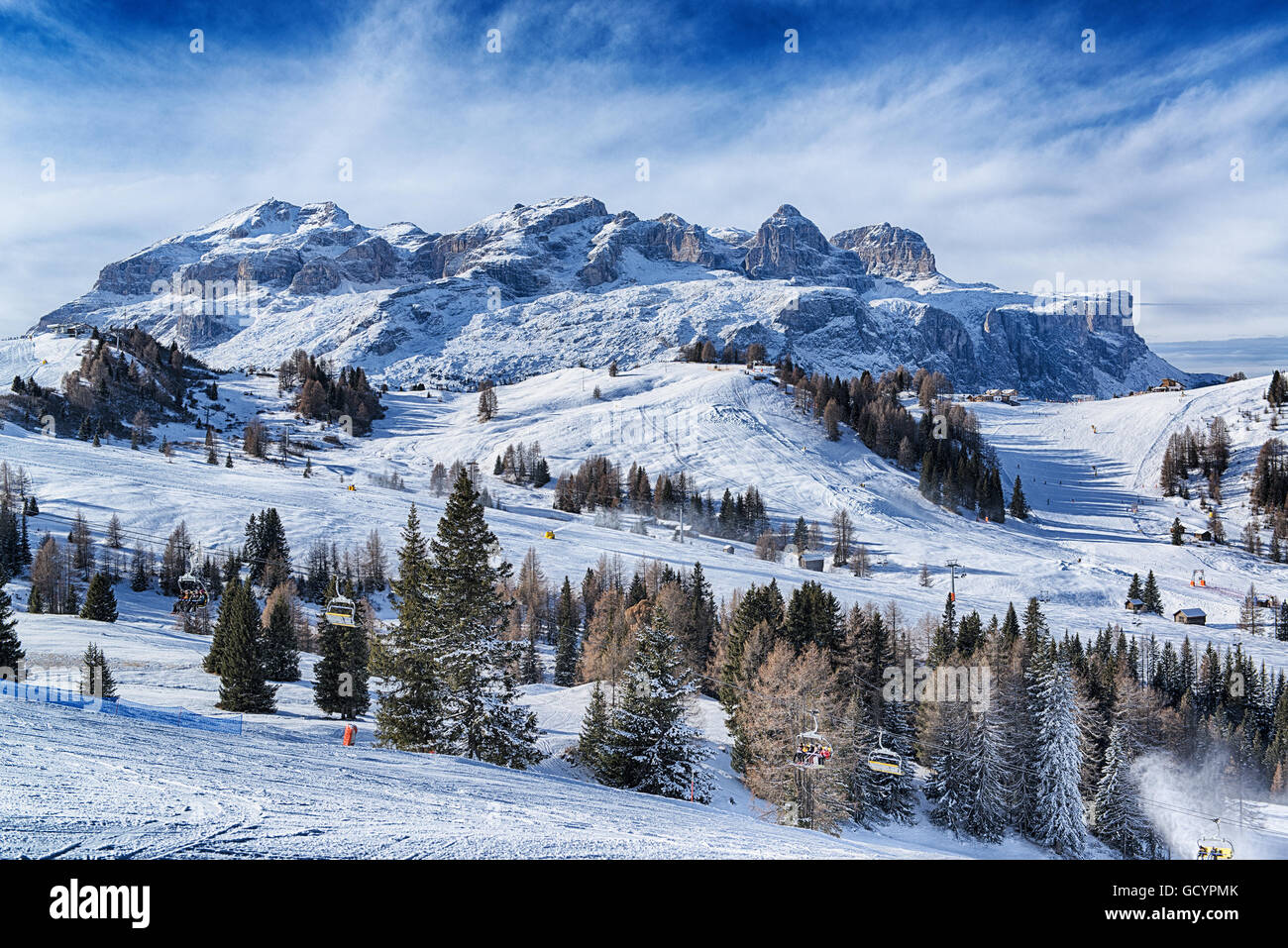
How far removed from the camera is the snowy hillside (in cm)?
597

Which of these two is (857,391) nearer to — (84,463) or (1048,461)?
(1048,461)

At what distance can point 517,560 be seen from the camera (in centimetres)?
9619

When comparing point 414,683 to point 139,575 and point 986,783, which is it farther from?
point 139,575

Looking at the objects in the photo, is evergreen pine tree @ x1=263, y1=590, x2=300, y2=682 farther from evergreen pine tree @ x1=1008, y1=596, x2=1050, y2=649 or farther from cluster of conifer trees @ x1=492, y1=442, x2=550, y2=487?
cluster of conifer trees @ x1=492, y1=442, x2=550, y2=487

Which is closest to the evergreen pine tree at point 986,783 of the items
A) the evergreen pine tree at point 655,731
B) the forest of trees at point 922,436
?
the evergreen pine tree at point 655,731

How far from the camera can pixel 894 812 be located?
4762 centimetres

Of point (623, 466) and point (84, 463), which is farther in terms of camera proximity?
point (623, 466)

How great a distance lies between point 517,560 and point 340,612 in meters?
70.4

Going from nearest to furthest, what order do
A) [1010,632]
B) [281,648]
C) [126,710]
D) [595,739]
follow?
[126,710] < [595,739] < [281,648] < [1010,632]

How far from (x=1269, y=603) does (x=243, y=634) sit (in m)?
121

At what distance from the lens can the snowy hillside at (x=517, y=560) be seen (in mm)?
5969

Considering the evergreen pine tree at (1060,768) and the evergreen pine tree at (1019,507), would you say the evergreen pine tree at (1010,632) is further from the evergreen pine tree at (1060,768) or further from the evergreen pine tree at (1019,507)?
the evergreen pine tree at (1019,507)

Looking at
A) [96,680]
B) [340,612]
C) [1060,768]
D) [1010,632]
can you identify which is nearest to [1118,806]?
[1060,768]
